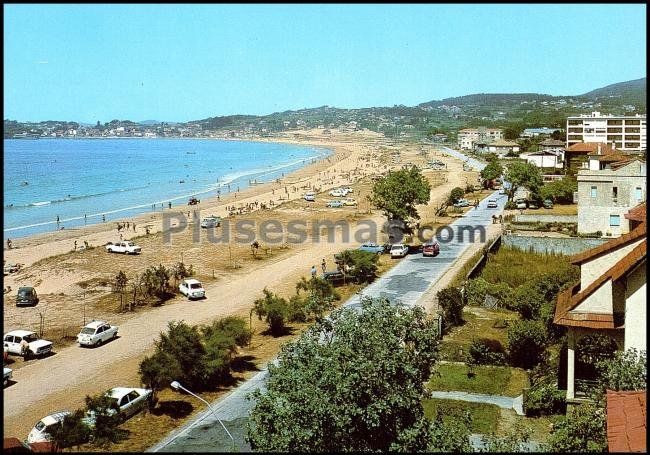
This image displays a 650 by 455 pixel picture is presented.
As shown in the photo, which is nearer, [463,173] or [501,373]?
[501,373]

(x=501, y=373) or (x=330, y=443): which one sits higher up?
(x=330, y=443)

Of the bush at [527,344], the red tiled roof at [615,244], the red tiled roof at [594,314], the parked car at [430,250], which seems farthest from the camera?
the parked car at [430,250]

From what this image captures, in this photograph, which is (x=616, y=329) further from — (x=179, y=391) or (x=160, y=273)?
(x=160, y=273)

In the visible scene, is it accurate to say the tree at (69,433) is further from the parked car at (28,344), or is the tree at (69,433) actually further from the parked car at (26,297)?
the parked car at (26,297)

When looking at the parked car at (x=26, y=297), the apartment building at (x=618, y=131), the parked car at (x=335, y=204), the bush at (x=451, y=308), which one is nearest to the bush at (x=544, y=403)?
the bush at (x=451, y=308)

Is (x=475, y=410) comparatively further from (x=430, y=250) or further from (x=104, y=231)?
(x=104, y=231)

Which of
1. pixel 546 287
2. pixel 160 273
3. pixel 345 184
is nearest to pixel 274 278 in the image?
pixel 160 273

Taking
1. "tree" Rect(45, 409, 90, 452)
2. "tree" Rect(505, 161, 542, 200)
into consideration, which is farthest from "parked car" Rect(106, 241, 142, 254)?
"tree" Rect(505, 161, 542, 200)
